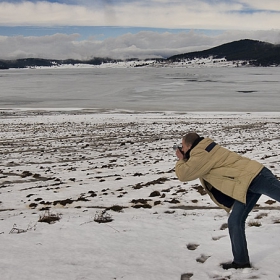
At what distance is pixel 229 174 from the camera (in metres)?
4.15

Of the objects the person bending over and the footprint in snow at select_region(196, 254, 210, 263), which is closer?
the person bending over

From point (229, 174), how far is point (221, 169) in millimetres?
112

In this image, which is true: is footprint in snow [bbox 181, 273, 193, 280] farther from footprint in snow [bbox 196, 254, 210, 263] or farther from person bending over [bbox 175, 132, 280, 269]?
person bending over [bbox 175, 132, 280, 269]

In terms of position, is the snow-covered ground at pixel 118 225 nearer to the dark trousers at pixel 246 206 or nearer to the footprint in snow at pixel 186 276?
the footprint in snow at pixel 186 276

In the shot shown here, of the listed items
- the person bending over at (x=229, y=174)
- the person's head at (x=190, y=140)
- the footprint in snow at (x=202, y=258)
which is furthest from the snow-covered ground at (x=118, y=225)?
the person's head at (x=190, y=140)

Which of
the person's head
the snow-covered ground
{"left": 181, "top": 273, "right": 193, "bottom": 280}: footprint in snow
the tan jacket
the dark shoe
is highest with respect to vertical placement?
the person's head

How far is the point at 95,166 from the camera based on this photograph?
13.8 m

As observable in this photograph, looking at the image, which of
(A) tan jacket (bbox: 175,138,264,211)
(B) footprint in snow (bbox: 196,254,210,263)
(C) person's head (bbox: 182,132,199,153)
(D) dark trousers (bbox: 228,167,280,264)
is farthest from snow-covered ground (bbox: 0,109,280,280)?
(C) person's head (bbox: 182,132,199,153)

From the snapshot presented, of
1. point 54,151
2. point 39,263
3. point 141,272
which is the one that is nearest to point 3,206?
point 39,263

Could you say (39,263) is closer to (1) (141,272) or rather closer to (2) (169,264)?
(1) (141,272)

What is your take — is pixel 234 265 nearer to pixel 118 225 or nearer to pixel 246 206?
pixel 246 206

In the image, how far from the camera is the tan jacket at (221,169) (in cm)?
410

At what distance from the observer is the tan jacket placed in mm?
4102

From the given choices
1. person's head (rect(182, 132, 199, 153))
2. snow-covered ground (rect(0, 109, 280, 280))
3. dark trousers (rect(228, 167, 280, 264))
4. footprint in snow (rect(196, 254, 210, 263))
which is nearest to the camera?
dark trousers (rect(228, 167, 280, 264))
